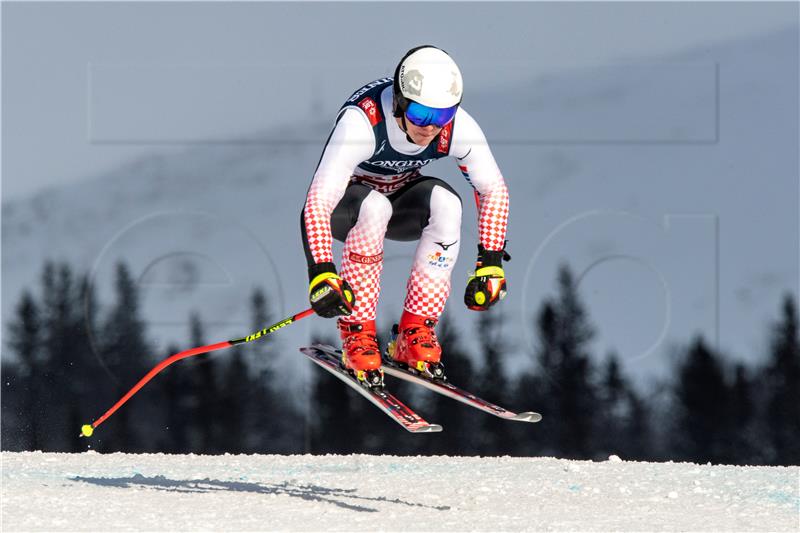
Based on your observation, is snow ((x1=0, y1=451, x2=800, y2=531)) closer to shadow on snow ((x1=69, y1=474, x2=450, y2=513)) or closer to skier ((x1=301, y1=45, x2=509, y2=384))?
shadow on snow ((x1=69, y1=474, x2=450, y2=513))

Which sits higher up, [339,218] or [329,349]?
[339,218]

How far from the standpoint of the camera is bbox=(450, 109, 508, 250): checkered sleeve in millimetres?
8289

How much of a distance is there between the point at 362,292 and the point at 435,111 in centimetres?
141

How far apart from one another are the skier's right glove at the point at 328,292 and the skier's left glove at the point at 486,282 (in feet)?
3.01

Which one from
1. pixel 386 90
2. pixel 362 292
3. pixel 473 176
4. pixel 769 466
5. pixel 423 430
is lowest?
pixel 769 466

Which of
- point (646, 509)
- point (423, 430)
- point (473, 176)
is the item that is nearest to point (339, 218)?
point (473, 176)

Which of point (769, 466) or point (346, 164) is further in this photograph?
point (769, 466)

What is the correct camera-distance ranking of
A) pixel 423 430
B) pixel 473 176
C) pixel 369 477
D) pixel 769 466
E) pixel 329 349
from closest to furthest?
1. pixel 423 430
2. pixel 473 176
3. pixel 329 349
4. pixel 369 477
5. pixel 769 466

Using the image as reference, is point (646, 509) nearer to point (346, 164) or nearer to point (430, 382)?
point (430, 382)

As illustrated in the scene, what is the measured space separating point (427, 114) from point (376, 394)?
6.34 ft

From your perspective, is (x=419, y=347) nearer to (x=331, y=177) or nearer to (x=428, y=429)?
(x=428, y=429)

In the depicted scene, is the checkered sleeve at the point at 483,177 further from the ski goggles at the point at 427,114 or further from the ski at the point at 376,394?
the ski at the point at 376,394

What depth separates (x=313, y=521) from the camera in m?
8.22

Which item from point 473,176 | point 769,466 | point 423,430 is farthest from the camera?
point 769,466
